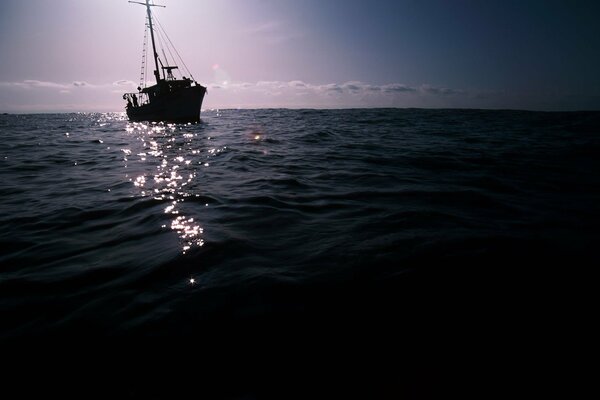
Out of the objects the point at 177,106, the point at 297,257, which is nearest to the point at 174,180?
the point at 297,257

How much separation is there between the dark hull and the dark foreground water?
30704mm

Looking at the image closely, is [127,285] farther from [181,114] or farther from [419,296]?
[181,114]

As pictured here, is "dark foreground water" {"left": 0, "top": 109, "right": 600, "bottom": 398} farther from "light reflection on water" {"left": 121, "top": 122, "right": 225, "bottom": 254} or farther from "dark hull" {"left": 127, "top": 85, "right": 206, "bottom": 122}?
"dark hull" {"left": 127, "top": 85, "right": 206, "bottom": 122}

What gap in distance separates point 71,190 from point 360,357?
7825 mm

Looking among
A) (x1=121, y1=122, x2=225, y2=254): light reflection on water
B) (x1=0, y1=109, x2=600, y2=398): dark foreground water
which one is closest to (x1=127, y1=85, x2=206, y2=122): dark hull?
(x1=121, y1=122, x2=225, y2=254): light reflection on water

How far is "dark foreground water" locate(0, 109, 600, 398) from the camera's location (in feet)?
7.89

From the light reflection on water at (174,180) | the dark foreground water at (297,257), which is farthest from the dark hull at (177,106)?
the dark foreground water at (297,257)

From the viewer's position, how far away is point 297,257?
11.6 ft

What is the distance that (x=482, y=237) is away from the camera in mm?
3898

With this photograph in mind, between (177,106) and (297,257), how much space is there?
37474 mm

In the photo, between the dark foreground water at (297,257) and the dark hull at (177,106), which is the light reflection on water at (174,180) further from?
the dark hull at (177,106)

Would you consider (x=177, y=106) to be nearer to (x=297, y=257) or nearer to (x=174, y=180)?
(x=174, y=180)

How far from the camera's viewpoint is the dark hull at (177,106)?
3491 cm

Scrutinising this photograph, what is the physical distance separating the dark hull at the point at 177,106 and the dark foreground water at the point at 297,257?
30704 millimetres
